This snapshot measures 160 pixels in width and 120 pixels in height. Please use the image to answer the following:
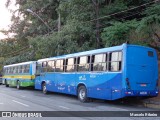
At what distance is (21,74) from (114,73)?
1680cm

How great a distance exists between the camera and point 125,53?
14.0 metres

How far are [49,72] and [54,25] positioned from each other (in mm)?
15283

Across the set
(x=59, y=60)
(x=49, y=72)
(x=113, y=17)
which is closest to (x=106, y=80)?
(x=59, y=60)

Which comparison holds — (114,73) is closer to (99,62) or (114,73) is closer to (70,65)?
(99,62)

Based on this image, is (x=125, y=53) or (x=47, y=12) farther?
(x=47, y=12)

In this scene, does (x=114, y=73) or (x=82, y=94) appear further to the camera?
(x=82, y=94)

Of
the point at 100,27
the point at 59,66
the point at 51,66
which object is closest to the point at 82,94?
the point at 59,66

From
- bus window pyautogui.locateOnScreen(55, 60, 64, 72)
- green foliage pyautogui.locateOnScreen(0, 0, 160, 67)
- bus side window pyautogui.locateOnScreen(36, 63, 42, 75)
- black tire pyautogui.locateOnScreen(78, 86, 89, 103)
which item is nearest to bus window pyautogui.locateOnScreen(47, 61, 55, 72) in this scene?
bus window pyautogui.locateOnScreen(55, 60, 64, 72)

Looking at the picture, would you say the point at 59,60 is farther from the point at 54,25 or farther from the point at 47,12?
the point at 47,12

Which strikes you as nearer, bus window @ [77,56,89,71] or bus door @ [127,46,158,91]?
bus door @ [127,46,158,91]

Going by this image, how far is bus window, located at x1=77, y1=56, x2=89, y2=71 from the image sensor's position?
1703cm

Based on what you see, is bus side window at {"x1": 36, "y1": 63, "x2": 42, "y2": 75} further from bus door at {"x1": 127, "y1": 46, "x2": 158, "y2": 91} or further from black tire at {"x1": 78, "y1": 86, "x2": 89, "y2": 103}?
bus door at {"x1": 127, "y1": 46, "x2": 158, "y2": 91}

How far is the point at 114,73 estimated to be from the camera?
1453cm

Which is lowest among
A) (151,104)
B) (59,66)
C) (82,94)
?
(151,104)
